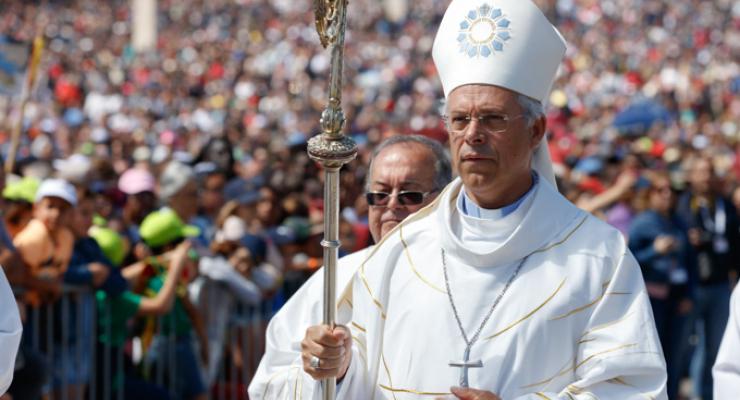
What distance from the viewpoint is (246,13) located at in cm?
3706

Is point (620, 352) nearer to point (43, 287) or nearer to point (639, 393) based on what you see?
point (639, 393)

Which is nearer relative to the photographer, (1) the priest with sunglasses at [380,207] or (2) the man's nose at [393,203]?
(1) the priest with sunglasses at [380,207]

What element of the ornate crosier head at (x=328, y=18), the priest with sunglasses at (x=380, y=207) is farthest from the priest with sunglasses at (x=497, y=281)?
the ornate crosier head at (x=328, y=18)

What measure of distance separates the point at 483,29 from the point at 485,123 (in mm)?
339

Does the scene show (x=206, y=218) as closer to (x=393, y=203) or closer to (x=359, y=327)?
(x=393, y=203)

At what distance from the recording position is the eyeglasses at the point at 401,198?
4637 millimetres

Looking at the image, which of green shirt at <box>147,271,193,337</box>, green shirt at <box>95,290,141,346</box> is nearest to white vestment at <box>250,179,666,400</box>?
green shirt at <box>95,290,141,346</box>

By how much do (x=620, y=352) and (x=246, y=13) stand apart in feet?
113

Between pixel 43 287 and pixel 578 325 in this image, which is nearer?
pixel 578 325

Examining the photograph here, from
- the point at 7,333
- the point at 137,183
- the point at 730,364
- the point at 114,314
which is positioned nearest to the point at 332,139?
the point at 7,333

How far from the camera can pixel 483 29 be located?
148 inches

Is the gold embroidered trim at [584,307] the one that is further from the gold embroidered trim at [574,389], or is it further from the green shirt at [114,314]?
the green shirt at [114,314]

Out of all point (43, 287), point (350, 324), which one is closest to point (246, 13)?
point (43, 287)

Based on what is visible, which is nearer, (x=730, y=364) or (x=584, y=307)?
(x=584, y=307)
